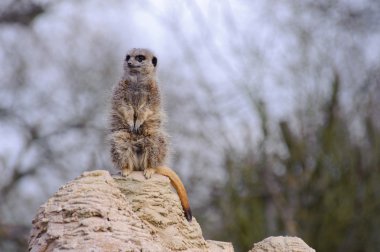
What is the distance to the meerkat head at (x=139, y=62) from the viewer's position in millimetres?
5508

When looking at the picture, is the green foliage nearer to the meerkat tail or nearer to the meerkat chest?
the meerkat chest

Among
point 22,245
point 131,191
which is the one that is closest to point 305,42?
point 22,245

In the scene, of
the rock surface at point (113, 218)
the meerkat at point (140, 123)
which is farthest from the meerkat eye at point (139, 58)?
the rock surface at point (113, 218)

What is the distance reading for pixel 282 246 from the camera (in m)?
5.25

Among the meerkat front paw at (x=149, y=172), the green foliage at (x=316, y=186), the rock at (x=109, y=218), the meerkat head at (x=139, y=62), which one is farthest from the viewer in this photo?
the green foliage at (x=316, y=186)

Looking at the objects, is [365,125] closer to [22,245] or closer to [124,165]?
[22,245]

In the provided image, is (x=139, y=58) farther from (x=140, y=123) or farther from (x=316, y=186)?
(x=316, y=186)

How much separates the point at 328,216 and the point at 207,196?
251cm

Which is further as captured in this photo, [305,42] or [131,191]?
[305,42]

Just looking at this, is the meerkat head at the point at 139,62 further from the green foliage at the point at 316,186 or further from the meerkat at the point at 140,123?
the green foliage at the point at 316,186

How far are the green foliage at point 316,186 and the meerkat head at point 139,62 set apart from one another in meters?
8.20

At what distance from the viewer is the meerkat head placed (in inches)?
217

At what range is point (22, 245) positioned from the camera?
51.5ft

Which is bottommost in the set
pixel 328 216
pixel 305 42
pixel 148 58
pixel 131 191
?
pixel 131 191
